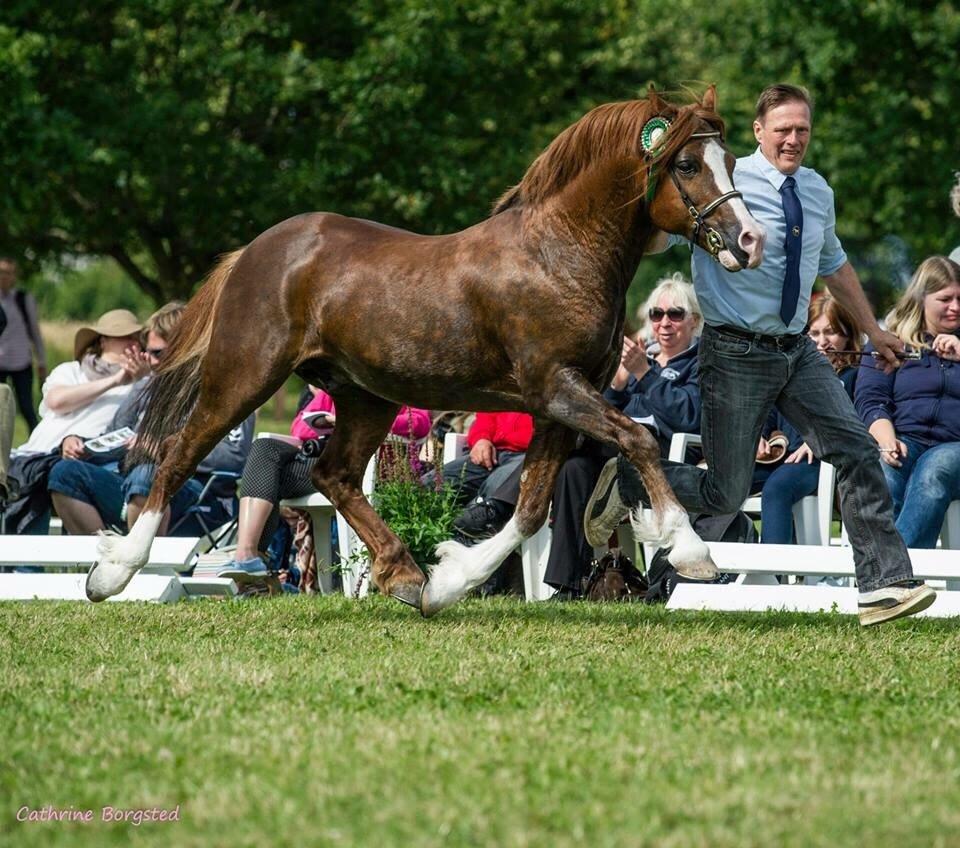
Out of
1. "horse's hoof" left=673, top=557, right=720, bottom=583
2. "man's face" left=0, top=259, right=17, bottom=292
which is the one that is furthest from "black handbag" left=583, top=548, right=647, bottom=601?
"man's face" left=0, top=259, right=17, bottom=292

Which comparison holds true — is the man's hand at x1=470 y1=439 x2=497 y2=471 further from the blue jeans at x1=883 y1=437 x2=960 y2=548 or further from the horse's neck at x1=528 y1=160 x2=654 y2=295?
the horse's neck at x1=528 y1=160 x2=654 y2=295

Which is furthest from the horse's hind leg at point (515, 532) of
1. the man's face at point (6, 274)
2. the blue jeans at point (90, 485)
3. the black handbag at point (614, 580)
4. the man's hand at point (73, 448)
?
the man's face at point (6, 274)

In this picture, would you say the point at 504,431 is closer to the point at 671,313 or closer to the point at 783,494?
the point at 671,313

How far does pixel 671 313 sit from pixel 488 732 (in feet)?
16.7

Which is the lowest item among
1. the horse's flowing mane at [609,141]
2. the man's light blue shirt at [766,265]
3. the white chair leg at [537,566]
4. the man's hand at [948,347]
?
the white chair leg at [537,566]

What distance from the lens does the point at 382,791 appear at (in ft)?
12.5

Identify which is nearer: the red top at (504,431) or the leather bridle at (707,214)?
the leather bridle at (707,214)

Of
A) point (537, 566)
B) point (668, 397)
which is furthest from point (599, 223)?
point (537, 566)

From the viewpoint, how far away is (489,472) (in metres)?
9.35

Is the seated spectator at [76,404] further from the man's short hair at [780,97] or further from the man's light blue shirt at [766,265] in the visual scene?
the man's short hair at [780,97]

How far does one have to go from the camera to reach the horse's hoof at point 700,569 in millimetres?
6109

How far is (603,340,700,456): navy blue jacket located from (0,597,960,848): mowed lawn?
82.1 inches

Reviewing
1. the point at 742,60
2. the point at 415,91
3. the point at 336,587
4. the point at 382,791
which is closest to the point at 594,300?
the point at 382,791

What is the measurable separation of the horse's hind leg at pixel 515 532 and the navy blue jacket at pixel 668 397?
76.8 inches
